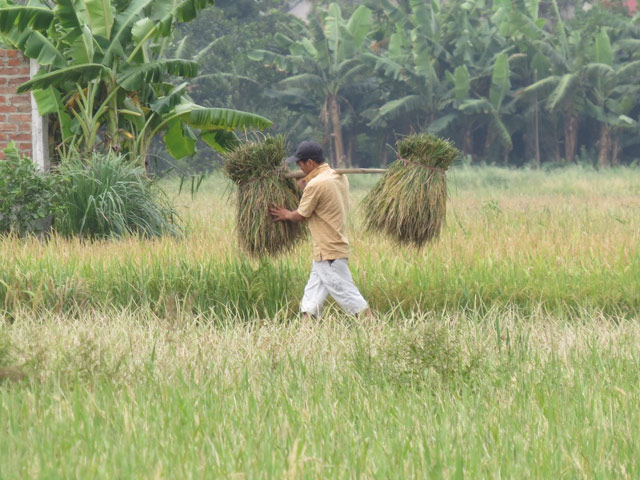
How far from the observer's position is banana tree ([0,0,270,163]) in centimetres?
1012

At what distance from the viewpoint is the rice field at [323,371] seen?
10.1 feet

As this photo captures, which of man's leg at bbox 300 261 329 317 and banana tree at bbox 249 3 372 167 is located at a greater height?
banana tree at bbox 249 3 372 167

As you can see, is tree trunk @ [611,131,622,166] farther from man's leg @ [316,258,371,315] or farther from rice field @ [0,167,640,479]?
man's leg @ [316,258,371,315]

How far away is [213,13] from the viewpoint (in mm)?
31938

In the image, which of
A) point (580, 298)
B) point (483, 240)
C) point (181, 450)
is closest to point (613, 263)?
point (580, 298)

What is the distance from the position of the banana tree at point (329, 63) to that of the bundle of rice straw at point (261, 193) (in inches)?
898

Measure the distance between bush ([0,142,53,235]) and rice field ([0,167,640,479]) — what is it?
A: 1.40 metres

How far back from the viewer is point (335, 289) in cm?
588

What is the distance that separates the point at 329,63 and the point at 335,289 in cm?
2442

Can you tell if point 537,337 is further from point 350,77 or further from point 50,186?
point 350,77

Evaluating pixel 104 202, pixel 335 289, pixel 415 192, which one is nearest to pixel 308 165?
pixel 415 192

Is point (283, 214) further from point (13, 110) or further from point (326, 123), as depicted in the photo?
point (326, 123)

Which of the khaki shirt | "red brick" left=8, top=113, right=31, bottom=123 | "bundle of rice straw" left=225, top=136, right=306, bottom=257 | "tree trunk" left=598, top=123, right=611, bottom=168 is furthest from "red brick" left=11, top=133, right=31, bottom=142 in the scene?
"tree trunk" left=598, top=123, right=611, bottom=168

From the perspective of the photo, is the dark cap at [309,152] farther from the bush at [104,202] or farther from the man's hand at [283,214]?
the bush at [104,202]
